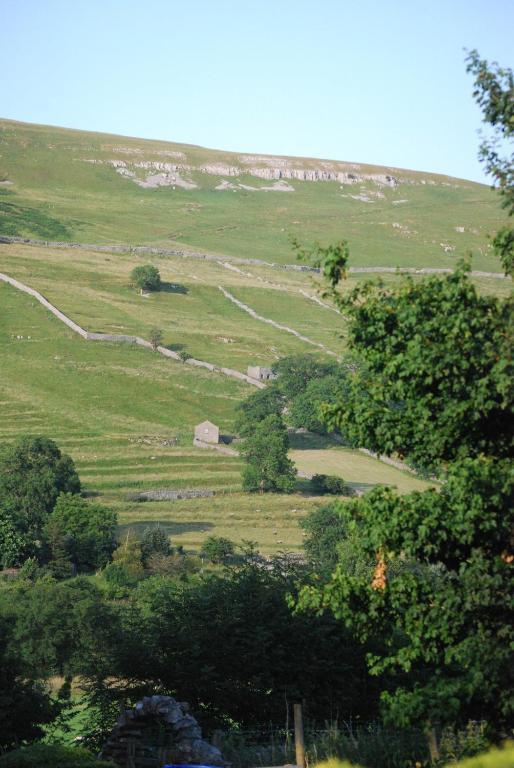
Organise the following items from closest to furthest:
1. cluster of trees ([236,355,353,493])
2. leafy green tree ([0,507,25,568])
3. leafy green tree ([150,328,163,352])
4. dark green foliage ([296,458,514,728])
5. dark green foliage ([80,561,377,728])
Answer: dark green foliage ([296,458,514,728])
dark green foliage ([80,561,377,728])
leafy green tree ([0,507,25,568])
cluster of trees ([236,355,353,493])
leafy green tree ([150,328,163,352])

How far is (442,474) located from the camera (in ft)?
60.6

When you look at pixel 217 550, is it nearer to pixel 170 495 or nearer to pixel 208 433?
pixel 170 495

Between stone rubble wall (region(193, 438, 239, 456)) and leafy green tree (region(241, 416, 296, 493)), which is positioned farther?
stone rubble wall (region(193, 438, 239, 456))

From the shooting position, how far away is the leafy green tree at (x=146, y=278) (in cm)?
15625

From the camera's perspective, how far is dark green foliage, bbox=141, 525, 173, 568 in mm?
66275

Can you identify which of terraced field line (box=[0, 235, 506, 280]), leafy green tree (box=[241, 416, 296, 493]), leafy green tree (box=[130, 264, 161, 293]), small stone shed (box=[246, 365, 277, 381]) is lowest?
leafy green tree (box=[241, 416, 296, 493])

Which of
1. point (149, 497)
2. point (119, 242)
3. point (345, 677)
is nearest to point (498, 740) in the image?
point (345, 677)

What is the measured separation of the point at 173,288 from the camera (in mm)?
161125

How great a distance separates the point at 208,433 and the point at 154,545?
33.7 meters

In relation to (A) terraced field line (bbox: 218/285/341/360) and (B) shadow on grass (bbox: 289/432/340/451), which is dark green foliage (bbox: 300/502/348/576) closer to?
(B) shadow on grass (bbox: 289/432/340/451)

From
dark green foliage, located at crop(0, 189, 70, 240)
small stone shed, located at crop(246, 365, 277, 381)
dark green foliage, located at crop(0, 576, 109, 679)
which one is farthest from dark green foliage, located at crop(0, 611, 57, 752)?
dark green foliage, located at crop(0, 189, 70, 240)

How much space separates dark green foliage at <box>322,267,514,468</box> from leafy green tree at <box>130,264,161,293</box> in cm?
13896

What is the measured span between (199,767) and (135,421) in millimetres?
89388

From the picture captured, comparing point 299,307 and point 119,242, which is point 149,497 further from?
point 119,242
